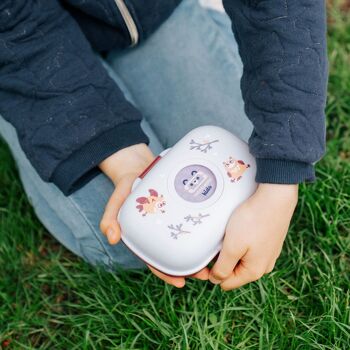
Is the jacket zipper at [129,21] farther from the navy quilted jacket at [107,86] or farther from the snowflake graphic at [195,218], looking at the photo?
the snowflake graphic at [195,218]

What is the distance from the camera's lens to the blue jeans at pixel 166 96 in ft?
4.43

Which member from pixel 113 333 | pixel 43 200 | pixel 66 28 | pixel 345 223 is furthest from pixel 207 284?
pixel 66 28

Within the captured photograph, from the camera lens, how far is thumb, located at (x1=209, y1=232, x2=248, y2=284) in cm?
105

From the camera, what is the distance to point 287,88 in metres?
1.08

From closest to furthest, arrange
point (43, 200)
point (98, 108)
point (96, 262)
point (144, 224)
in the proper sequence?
point (144, 224) < point (98, 108) < point (96, 262) < point (43, 200)

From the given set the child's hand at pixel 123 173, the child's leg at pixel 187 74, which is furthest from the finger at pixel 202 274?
the child's leg at pixel 187 74

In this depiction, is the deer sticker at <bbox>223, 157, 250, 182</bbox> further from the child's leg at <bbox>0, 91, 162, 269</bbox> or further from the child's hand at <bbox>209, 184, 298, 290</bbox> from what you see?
the child's leg at <bbox>0, 91, 162, 269</bbox>

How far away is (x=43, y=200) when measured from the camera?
1.46 metres

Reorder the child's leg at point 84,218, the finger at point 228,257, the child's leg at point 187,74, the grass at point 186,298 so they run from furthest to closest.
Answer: the child's leg at point 187,74
the child's leg at point 84,218
the grass at point 186,298
the finger at point 228,257

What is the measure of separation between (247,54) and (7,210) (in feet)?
2.34

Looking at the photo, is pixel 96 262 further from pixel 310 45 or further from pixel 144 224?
pixel 310 45

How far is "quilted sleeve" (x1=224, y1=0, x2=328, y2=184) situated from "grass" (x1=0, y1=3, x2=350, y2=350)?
0.29m

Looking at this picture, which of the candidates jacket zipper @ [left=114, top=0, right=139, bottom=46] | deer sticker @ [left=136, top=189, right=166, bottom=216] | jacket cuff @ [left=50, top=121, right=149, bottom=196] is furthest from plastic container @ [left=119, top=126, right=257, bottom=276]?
jacket zipper @ [left=114, top=0, right=139, bottom=46]

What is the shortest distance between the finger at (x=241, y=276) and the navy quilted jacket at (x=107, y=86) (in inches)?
6.4
